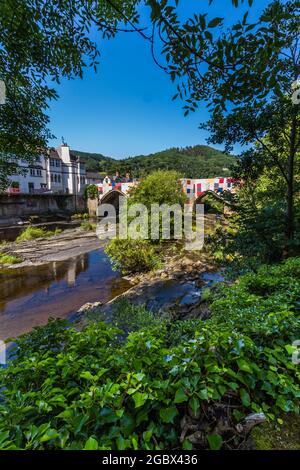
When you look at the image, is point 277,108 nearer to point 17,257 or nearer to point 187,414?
point 187,414

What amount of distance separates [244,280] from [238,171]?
3.42 m

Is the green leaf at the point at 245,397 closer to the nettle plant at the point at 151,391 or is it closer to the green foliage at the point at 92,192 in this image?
the nettle plant at the point at 151,391

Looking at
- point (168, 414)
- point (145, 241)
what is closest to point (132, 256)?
point (145, 241)

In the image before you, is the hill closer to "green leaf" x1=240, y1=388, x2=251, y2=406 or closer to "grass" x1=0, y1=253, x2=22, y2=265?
"grass" x1=0, y1=253, x2=22, y2=265

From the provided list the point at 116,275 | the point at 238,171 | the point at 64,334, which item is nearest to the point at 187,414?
the point at 64,334

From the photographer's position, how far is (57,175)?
40.6m

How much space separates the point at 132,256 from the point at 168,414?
944cm

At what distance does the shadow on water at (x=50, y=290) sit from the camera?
294 inches

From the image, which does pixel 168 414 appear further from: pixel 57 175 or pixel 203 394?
pixel 57 175

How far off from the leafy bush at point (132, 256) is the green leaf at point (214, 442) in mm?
9356

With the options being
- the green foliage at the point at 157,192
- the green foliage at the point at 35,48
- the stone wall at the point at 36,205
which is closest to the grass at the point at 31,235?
the stone wall at the point at 36,205

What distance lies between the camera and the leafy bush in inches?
419

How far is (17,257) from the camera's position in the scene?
46.1 feet

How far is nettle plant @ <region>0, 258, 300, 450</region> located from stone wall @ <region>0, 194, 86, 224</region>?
3049 centimetres
